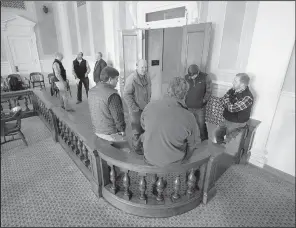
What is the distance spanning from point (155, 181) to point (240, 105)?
Result: 1.56 metres

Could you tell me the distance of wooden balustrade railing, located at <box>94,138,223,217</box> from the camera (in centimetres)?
195

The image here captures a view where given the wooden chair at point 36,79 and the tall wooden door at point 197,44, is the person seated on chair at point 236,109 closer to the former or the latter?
the tall wooden door at point 197,44

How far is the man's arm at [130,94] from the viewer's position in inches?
109

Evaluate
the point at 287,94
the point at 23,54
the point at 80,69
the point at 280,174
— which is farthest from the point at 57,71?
the point at 23,54

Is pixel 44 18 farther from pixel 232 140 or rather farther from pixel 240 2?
pixel 232 140

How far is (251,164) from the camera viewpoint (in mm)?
3064

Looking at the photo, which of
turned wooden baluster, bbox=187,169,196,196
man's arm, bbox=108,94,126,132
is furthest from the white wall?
man's arm, bbox=108,94,126,132

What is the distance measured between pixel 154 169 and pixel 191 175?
1.53 feet

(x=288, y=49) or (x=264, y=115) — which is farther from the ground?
(x=288, y=49)

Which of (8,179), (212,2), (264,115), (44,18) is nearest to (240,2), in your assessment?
(212,2)

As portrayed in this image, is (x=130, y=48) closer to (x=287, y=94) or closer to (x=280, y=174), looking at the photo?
(x=287, y=94)

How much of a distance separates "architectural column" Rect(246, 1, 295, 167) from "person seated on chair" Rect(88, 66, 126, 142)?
81.3 inches

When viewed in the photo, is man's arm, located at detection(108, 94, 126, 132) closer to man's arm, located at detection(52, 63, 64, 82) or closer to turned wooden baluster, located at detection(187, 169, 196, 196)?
turned wooden baluster, located at detection(187, 169, 196, 196)

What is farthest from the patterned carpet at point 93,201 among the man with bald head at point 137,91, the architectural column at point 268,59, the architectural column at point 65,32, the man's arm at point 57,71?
the architectural column at point 65,32
